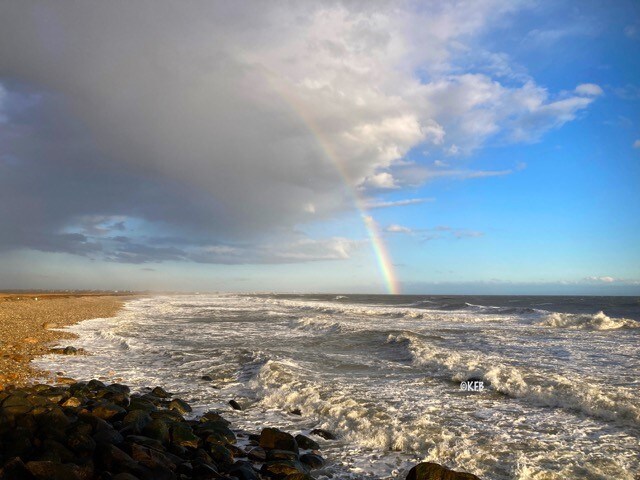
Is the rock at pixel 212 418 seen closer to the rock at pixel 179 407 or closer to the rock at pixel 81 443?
the rock at pixel 179 407

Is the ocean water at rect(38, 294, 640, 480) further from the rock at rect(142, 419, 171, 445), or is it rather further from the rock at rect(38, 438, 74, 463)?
the rock at rect(38, 438, 74, 463)

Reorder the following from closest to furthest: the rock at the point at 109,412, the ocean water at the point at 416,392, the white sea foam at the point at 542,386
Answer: the ocean water at the point at 416,392, the rock at the point at 109,412, the white sea foam at the point at 542,386

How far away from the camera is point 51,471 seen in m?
5.15

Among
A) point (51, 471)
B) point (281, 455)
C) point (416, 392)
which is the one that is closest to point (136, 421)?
point (51, 471)

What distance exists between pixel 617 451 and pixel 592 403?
307 centimetres

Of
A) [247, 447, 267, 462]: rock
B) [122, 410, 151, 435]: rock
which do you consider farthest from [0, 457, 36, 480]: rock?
[247, 447, 267, 462]: rock

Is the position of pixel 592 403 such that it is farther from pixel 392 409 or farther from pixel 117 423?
pixel 117 423

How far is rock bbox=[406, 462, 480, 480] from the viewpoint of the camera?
236 inches

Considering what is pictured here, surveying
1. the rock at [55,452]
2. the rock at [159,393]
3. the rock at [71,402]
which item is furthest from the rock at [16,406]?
the rock at [159,393]

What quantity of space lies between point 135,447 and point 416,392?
8141 mm

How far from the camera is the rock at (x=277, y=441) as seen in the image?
7.61 m

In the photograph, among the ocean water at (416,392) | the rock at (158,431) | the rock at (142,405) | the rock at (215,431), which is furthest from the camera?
the rock at (142,405)

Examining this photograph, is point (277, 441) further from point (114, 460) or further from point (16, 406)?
point (16, 406)

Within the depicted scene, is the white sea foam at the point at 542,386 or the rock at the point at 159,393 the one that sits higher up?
the rock at the point at 159,393
